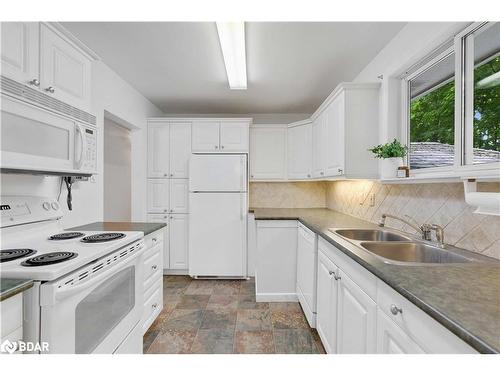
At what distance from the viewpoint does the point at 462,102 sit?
1356 millimetres

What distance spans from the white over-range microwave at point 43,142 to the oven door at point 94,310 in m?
0.67

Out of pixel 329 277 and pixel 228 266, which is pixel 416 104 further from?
pixel 228 266

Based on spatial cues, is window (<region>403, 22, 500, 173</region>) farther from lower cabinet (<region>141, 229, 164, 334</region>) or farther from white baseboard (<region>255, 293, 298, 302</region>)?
lower cabinet (<region>141, 229, 164, 334</region>)

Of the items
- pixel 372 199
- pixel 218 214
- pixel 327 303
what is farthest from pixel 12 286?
pixel 372 199

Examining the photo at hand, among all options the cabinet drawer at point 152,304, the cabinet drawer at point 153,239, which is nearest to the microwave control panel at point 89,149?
the cabinet drawer at point 153,239

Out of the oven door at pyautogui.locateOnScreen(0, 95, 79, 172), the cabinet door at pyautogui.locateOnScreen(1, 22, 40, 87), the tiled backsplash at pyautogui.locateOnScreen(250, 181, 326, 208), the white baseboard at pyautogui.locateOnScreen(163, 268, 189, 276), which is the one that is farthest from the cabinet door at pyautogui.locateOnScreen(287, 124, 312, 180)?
the cabinet door at pyautogui.locateOnScreen(1, 22, 40, 87)

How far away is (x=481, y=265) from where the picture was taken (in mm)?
1105

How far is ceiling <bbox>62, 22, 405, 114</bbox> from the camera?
1.87 meters

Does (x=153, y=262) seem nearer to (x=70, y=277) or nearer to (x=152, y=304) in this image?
(x=152, y=304)

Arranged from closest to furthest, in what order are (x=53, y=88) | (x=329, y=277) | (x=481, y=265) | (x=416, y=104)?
(x=481, y=265) < (x=53, y=88) < (x=329, y=277) < (x=416, y=104)

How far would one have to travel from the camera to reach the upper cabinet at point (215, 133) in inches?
137
